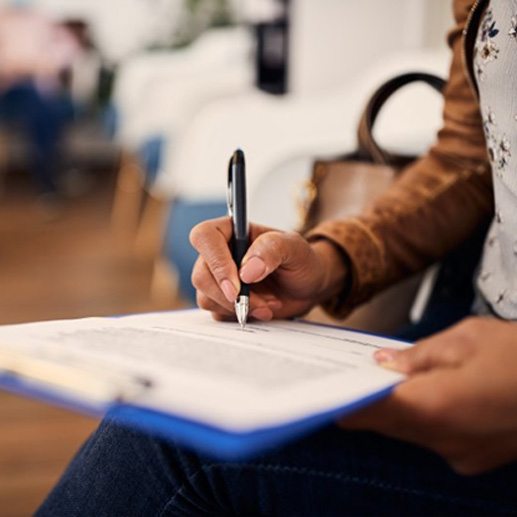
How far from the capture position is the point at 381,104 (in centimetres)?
96

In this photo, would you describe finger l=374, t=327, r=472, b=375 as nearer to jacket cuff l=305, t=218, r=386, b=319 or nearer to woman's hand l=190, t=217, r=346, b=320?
woman's hand l=190, t=217, r=346, b=320

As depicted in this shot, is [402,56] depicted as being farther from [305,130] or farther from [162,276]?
[162,276]

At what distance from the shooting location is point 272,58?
3.11 meters

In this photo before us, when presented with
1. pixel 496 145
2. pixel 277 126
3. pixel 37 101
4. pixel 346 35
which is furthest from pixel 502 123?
pixel 37 101

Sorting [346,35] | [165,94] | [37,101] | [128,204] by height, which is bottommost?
[128,204]

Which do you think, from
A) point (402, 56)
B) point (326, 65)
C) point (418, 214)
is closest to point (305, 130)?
point (402, 56)

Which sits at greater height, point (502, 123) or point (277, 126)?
point (502, 123)

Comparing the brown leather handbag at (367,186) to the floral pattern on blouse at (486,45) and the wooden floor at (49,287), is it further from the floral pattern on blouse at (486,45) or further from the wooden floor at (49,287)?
the wooden floor at (49,287)

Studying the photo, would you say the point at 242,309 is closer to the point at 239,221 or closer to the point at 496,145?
the point at 239,221

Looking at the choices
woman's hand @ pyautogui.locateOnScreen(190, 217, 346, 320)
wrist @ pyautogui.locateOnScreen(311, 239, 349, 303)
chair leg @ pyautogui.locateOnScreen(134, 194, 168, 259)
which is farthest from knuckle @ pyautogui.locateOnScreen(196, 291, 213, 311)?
chair leg @ pyautogui.locateOnScreen(134, 194, 168, 259)

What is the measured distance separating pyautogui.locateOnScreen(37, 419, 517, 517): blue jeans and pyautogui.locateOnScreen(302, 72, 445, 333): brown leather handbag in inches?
12.9

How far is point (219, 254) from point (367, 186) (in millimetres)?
365

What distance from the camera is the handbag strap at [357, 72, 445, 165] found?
94cm

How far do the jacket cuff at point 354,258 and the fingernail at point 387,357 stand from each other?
259 millimetres
